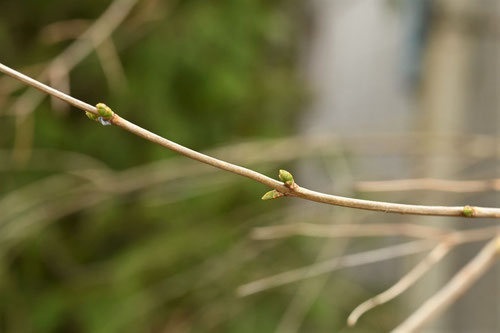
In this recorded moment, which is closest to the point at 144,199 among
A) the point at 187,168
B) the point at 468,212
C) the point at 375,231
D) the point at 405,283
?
the point at 187,168

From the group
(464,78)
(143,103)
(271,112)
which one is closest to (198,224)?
(143,103)

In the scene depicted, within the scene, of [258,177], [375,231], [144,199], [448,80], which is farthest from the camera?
[448,80]

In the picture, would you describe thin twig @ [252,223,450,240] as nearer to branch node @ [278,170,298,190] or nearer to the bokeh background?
the bokeh background

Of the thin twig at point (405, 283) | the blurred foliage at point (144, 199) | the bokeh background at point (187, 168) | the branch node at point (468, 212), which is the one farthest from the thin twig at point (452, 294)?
the blurred foliage at point (144, 199)

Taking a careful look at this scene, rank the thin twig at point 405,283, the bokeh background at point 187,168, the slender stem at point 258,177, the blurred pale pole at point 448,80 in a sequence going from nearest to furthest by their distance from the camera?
1. the slender stem at point 258,177
2. the thin twig at point 405,283
3. the bokeh background at point 187,168
4. the blurred pale pole at point 448,80

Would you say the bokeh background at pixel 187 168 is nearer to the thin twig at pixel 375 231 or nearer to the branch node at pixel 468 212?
the thin twig at pixel 375 231

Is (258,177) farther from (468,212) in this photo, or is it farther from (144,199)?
(144,199)

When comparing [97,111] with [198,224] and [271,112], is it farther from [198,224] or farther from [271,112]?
[271,112]
